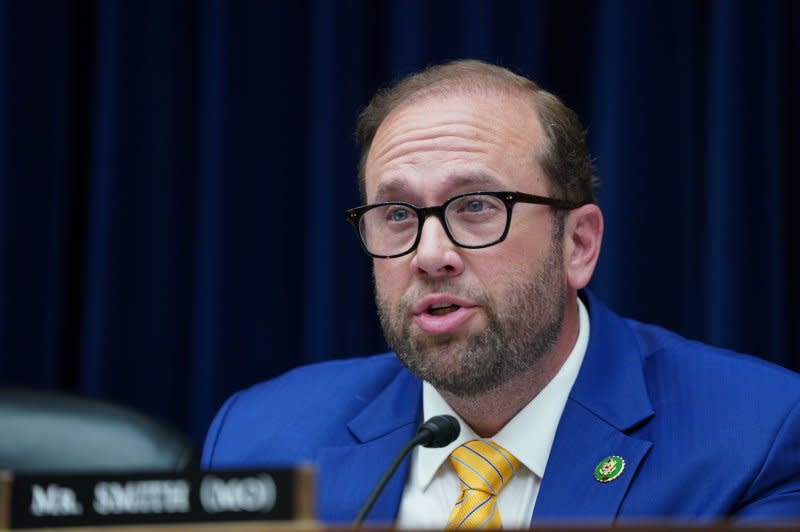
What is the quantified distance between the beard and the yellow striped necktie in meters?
0.09

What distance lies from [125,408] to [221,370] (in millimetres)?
700

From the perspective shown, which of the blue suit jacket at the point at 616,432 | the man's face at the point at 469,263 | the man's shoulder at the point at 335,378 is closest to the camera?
the blue suit jacket at the point at 616,432

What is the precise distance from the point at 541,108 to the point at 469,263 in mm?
359

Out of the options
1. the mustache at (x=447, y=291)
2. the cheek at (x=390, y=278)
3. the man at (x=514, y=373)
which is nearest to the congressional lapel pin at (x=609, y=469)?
the man at (x=514, y=373)

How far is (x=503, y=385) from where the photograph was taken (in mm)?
1575

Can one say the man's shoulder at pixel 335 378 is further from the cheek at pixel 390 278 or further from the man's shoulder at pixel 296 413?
the cheek at pixel 390 278

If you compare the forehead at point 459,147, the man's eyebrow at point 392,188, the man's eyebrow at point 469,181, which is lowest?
the man's eyebrow at point 392,188

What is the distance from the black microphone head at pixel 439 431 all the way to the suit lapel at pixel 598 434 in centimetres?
21

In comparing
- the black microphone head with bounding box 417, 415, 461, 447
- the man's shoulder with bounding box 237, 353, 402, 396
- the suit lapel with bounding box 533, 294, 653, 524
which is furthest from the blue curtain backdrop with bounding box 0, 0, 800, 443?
the black microphone head with bounding box 417, 415, 461, 447

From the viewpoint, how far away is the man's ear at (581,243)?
1.67 m

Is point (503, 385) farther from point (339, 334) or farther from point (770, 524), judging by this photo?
point (770, 524)

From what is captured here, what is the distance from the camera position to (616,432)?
1491mm

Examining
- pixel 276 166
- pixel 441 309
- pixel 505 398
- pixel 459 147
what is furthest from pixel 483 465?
pixel 276 166

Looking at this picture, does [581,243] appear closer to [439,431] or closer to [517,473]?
[517,473]
